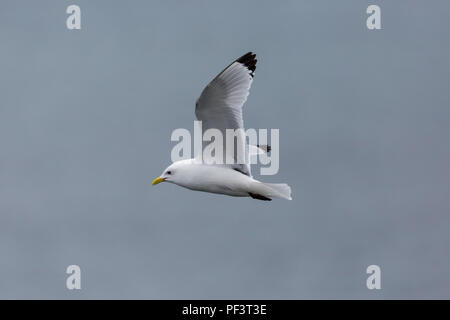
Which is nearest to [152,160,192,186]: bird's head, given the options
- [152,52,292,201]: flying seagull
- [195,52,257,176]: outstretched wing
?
[152,52,292,201]: flying seagull

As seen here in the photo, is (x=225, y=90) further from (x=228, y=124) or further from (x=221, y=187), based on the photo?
(x=221, y=187)

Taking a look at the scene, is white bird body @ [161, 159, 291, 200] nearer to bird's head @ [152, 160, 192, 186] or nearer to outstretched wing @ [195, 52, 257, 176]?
bird's head @ [152, 160, 192, 186]

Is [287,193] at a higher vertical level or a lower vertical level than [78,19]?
lower

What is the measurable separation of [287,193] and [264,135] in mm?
2476

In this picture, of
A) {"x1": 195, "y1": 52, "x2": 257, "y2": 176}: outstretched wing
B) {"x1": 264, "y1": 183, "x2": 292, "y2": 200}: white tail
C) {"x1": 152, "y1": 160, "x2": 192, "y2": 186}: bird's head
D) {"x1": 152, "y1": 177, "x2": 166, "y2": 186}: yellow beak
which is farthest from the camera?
{"x1": 152, "y1": 177, "x2": 166, "y2": 186}: yellow beak

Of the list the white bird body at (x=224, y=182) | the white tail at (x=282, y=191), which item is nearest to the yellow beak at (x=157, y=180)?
the white bird body at (x=224, y=182)

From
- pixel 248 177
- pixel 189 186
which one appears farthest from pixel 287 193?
pixel 189 186

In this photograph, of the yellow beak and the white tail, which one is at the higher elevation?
the yellow beak

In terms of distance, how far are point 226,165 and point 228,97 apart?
4.01ft

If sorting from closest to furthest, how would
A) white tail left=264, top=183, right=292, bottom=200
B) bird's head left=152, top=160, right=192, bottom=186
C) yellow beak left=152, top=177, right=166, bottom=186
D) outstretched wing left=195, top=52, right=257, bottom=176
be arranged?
outstretched wing left=195, top=52, right=257, bottom=176 → white tail left=264, top=183, right=292, bottom=200 → bird's head left=152, top=160, right=192, bottom=186 → yellow beak left=152, top=177, right=166, bottom=186

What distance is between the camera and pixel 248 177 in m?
13.8

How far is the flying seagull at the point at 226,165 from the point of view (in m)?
13.1

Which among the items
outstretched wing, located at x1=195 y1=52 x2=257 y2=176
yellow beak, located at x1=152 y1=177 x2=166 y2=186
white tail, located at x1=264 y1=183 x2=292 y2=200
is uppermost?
outstretched wing, located at x1=195 y1=52 x2=257 y2=176

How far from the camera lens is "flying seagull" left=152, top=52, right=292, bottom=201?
1308 cm
